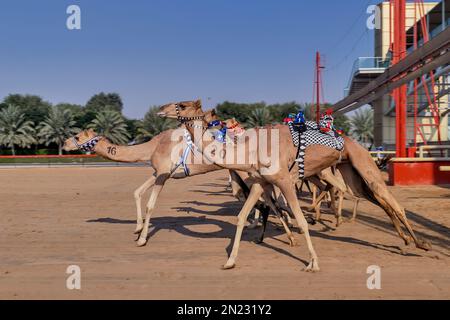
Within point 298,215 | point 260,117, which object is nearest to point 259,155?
point 298,215

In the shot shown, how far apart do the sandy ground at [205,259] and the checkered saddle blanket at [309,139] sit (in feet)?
5.08

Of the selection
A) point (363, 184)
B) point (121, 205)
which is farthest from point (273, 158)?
point (121, 205)

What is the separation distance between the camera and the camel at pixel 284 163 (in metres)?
6.24

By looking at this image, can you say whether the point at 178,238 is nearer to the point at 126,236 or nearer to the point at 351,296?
the point at 126,236

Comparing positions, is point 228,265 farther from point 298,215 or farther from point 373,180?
point 373,180

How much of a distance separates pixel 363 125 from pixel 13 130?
190 ft

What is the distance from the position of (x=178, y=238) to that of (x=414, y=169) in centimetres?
1307

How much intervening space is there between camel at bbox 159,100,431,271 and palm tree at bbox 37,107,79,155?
67.6m

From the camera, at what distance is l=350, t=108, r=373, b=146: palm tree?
246 ft

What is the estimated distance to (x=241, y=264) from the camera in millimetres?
6352

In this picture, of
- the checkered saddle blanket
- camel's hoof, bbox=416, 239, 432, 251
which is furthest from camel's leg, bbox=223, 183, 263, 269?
camel's hoof, bbox=416, 239, 432, 251

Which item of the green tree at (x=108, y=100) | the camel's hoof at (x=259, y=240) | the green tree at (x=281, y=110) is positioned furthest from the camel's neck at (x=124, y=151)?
the green tree at (x=108, y=100)

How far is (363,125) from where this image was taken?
7494 centimetres

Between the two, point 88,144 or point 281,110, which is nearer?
point 88,144
